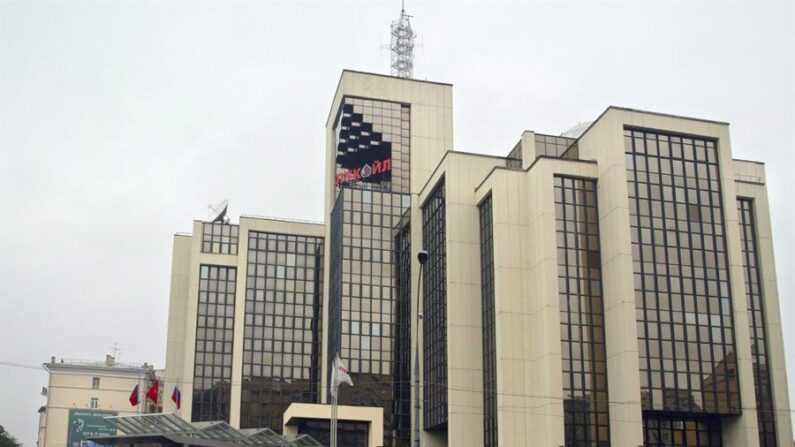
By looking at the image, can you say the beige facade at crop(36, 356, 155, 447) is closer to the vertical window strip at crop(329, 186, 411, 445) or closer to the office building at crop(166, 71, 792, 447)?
the vertical window strip at crop(329, 186, 411, 445)

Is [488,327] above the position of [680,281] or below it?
below

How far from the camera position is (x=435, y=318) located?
74812 mm

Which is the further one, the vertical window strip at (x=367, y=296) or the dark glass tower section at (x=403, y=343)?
the vertical window strip at (x=367, y=296)

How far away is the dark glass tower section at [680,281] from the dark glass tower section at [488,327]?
10048mm

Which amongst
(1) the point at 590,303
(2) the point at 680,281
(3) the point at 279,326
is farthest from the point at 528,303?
(3) the point at 279,326

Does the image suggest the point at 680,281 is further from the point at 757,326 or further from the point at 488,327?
the point at 488,327

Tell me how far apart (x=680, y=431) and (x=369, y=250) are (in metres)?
34.6

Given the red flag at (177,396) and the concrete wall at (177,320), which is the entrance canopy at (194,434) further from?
the concrete wall at (177,320)

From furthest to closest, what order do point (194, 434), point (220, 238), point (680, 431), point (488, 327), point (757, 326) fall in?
point (220, 238) → point (757, 326) → point (488, 327) → point (194, 434) → point (680, 431)

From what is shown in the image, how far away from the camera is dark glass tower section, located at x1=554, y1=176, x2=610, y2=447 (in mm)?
61812

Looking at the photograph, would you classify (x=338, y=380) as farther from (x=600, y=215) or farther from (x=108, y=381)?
(x=108, y=381)

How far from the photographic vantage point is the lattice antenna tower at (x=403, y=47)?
326 feet

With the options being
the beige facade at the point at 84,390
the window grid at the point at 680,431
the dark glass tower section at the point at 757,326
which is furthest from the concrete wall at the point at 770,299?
the beige facade at the point at 84,390

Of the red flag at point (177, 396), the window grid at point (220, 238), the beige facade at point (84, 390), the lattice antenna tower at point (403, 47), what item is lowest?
the red flag at point (177, 396)
